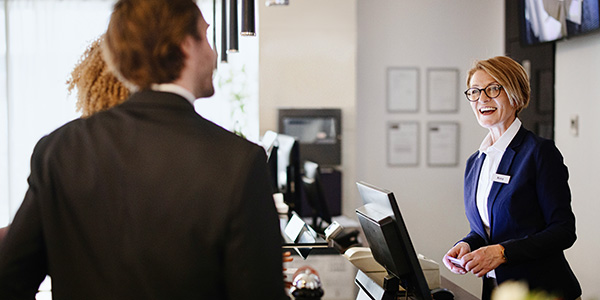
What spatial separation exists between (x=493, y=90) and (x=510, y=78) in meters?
0.07

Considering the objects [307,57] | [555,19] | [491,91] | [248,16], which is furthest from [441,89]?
[491,91]

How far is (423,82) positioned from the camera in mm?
6172

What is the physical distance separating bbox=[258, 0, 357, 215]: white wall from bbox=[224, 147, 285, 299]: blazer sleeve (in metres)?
4.52

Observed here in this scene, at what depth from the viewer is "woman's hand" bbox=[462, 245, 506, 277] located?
226cm

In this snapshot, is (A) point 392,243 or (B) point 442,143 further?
(B) point 442,143

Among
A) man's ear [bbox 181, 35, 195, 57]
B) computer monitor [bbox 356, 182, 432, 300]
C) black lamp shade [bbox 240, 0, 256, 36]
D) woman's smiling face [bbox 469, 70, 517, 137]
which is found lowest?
computer monitor [bbox 356, 182, 432, 300]

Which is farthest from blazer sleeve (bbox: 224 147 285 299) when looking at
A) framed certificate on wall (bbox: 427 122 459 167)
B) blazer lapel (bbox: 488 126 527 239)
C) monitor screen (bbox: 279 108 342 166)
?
framed certificate on wall (bbox: 427 122 459 167)

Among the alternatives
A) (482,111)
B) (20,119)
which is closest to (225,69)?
→ (20,119)

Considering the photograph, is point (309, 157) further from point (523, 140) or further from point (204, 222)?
point (204, 222)

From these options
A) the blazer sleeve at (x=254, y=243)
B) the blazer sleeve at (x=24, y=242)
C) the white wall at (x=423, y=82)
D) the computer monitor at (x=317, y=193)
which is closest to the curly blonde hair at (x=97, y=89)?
the blazer sleeve at (x=24, y=242)

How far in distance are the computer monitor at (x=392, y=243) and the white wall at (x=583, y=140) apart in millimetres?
3050

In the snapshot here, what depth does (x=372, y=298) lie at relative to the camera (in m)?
2.16

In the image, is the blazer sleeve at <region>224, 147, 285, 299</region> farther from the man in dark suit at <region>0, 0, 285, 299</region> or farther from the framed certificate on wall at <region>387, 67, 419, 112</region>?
the framed certificate on wall at <region>387, 67, 419, 112</region>

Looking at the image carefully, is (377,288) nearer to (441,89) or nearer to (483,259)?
(483,259)
